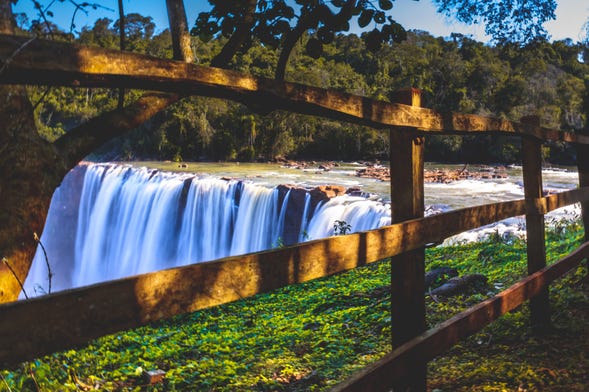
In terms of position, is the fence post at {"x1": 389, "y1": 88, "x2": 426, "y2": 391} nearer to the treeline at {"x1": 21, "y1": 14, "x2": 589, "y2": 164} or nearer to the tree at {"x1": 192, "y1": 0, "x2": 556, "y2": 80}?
the tree at {"x1": 192, "y1": 0, "x2": 556, "y2": 80}

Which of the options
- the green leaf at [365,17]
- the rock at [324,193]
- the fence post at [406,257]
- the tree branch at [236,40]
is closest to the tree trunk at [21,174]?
the tree branch at [236,40]

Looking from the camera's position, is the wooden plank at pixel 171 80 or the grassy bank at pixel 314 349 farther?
the grassy bank at pixel 314 349

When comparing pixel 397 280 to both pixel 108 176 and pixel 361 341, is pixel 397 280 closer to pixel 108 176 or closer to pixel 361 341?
pixel 361 341

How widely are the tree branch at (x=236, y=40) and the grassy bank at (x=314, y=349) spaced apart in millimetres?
1621

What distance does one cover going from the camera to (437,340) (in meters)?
2.06

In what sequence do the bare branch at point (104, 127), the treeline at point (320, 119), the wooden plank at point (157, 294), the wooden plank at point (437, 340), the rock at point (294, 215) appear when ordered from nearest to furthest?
the wooden plank at point (157, 294)
the bare branch at point (104, 127)
the wooden plank at point (437, 340)
the rock at point (294, 215)
the treeline at point (320, 119)

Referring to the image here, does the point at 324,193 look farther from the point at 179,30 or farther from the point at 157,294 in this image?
the point at 157,294

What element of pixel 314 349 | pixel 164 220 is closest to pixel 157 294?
pixel 314 349

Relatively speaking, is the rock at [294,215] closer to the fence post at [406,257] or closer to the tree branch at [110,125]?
the fence post at [406,257]

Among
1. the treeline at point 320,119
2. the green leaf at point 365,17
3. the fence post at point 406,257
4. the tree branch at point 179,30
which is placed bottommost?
the fence post at point 406,257

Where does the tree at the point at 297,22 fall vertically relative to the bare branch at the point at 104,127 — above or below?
above

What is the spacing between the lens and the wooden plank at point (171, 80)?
0.96 meters

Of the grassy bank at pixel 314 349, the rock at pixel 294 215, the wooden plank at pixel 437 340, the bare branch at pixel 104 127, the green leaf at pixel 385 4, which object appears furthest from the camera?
the rock at pixel 294 215

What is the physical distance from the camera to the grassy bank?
3.07 meters
